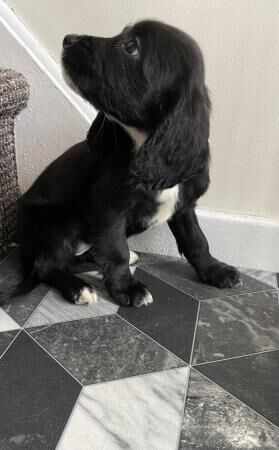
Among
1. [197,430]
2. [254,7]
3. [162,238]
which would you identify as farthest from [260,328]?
[254,7]

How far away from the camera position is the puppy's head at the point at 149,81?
100 cm

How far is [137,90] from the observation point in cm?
103

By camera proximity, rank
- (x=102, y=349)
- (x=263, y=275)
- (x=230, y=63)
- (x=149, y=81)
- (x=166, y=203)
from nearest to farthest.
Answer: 1. (x=149, y=81)
2. (x=102, y=349)
3. (x=166, y=203)
4. (x=230, y=63)
5. (x=263, y=275)

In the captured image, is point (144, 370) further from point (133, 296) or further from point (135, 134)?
point (135, 134)

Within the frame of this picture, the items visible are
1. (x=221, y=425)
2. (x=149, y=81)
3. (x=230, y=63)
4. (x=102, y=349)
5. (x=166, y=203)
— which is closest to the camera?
(x=221, y=425)

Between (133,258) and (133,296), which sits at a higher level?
(133,296)

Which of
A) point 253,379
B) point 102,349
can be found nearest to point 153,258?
point 102,349

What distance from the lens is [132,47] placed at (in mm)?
1031

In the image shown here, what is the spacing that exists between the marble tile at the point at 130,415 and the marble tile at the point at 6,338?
0.85ft

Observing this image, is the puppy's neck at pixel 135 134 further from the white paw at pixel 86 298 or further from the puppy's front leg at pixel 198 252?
the white paw at pixel 86 298

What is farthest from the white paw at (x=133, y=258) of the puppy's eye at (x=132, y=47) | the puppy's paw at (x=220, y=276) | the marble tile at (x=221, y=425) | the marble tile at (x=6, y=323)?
the puppy's eye at (x=132, y=47)

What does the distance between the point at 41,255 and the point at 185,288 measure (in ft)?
1.54

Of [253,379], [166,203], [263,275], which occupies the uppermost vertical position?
[166,203]

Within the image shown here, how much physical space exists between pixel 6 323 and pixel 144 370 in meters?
0.41
